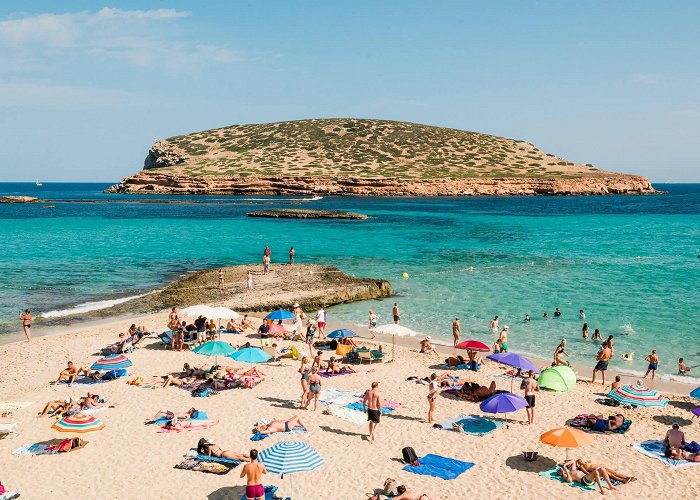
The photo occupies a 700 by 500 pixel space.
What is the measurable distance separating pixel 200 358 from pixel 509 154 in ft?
492

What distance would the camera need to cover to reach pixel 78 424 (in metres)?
14.9

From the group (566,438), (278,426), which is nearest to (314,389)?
(278,426)

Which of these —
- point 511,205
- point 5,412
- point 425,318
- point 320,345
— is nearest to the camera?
point 5,412

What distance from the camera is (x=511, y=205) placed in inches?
4247

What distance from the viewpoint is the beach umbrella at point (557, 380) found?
16562 mm

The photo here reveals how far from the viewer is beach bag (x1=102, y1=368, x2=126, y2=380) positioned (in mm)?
19359

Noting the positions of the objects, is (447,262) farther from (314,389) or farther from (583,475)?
(583,475)

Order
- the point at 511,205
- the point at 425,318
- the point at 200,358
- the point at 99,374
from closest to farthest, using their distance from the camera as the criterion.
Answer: the point at 99,374
the point at 200,358
the point at 425,318
the point at 511,205

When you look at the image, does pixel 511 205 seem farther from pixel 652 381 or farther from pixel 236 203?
pixel 652 381

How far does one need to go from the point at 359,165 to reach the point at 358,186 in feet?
54.1

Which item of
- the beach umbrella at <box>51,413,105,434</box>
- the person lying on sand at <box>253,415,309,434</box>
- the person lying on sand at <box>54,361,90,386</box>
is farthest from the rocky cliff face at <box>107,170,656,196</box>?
the beach umbrella at <box>51,413,105,434</box>

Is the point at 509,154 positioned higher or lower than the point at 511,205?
higher

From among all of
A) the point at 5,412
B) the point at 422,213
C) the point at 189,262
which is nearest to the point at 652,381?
the point at 5,412

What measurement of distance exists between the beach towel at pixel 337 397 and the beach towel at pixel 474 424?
3064mm
